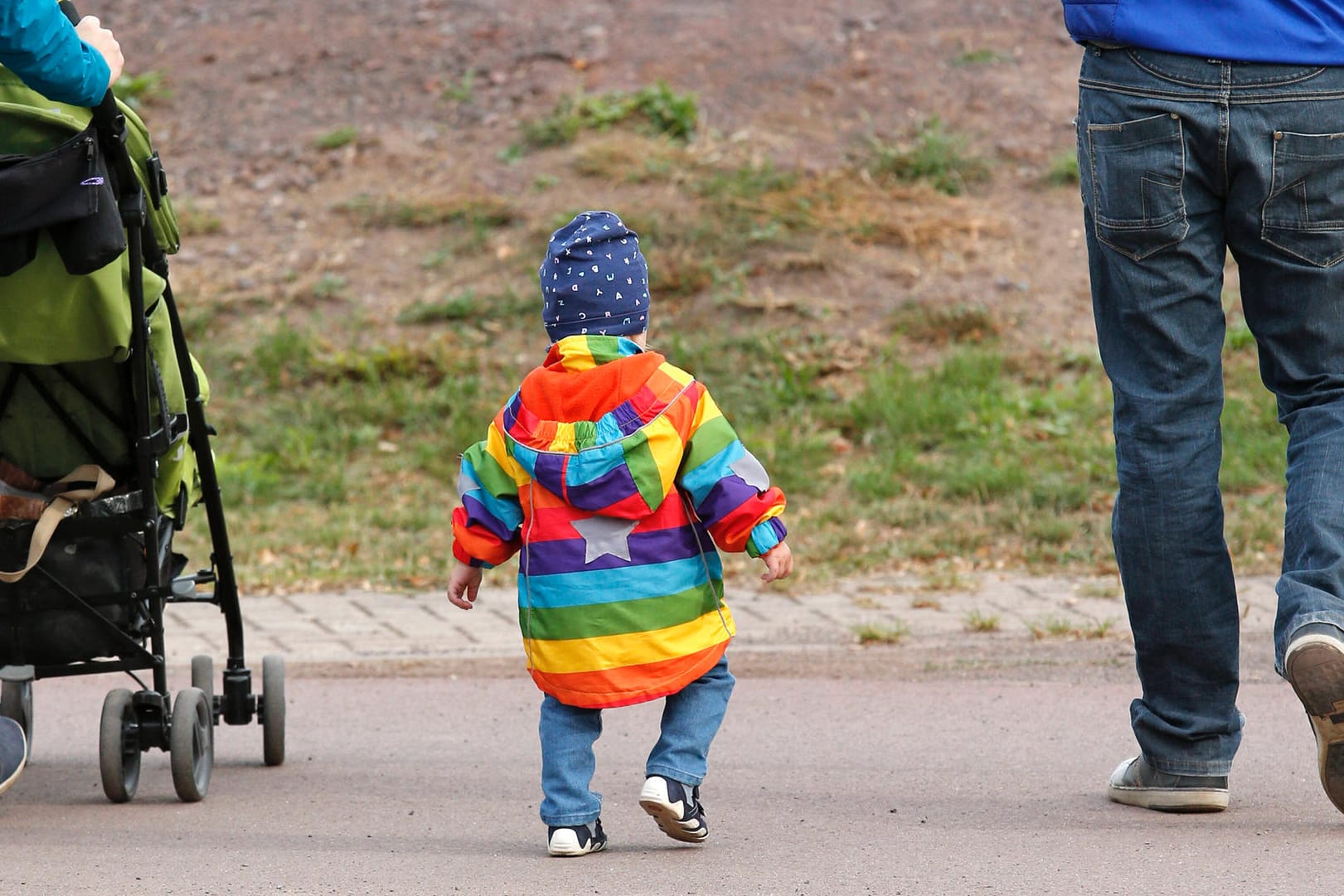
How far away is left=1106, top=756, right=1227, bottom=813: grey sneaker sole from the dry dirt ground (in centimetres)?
570

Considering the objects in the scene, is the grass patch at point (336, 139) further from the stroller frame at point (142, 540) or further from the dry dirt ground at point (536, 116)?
the stroller frame at point (142, 540)

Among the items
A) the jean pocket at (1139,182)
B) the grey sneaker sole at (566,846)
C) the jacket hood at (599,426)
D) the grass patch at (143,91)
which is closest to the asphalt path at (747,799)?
the grey sneaker sole at (566,846)

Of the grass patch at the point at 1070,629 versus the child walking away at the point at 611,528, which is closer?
the child walking away at the point at 611,528

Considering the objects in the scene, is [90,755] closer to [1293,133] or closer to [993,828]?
[993,828]

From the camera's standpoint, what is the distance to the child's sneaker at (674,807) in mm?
3461

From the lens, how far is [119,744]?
4.12 m

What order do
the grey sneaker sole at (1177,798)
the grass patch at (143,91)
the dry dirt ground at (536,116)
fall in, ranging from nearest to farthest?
the grey sneaker sole at (1177,798), the dry dirt ground at (536,116), the grass patch at (143,91)

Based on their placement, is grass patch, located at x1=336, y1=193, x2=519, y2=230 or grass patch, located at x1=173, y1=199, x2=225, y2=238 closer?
grass patch, located at x1=336, y1=193, x2=519, y2=230

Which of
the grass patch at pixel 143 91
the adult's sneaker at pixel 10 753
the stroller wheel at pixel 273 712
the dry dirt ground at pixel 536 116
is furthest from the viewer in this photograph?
the grass patch at pixel 143 91

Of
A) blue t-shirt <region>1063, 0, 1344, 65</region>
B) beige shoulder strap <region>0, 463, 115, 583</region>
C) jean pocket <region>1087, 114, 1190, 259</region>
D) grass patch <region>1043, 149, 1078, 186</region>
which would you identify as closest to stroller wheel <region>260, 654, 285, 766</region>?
beige shoulder strap <region>0, 463, 115, 583</region>

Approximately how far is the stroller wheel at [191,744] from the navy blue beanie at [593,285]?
1386mm

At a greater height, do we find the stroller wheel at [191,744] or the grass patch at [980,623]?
the stroller wheel at [191,744]

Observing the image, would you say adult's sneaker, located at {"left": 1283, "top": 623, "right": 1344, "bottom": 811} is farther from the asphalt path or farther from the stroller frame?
the stroller frame

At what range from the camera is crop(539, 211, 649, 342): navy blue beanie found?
3574 millimetres
